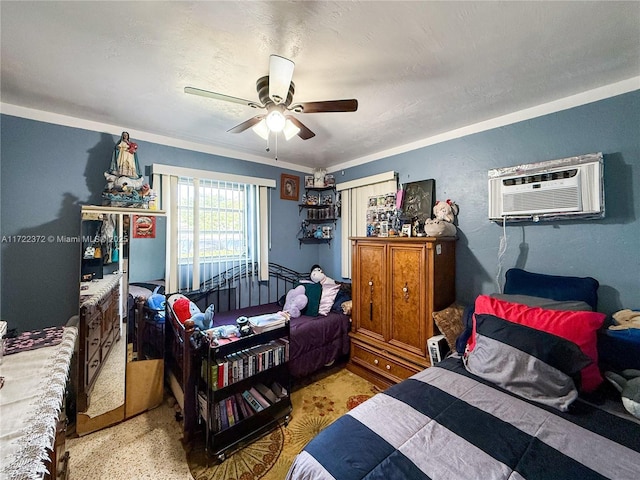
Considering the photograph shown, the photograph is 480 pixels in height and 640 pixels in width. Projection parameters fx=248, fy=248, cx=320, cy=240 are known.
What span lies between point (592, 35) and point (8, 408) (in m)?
3.06

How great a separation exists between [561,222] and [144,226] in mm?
3481

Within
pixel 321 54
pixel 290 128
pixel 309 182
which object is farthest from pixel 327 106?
pixel 309 182

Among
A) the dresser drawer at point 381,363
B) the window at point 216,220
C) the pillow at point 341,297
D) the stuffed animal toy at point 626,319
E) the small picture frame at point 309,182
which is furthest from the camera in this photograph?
the small picture frame at point 309,182

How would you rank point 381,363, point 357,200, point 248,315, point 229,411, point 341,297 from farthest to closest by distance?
1. point 357,200
2. point 341,297
3. point 248,315
4. point 381,363
5. point 229,411

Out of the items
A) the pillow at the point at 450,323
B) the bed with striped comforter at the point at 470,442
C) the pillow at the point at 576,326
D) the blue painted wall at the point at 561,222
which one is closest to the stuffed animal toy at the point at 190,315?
the bed with striped comforter at the point at 470,442

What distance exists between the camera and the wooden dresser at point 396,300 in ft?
7.25

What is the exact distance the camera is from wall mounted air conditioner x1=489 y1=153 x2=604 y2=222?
1725 millimetres

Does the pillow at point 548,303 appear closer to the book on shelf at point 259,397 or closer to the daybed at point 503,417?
the daybed at point 503,417

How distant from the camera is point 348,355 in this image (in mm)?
2887

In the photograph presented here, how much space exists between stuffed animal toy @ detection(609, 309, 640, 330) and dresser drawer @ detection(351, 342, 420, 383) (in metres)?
1.35

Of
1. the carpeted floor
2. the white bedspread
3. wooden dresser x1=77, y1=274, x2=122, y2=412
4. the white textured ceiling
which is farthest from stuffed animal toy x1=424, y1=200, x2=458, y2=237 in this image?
wooden dresser x1=77, y1=274, x2=122, y2=412

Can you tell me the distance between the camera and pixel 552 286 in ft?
6.06

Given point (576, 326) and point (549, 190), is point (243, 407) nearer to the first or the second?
point (576, 326)

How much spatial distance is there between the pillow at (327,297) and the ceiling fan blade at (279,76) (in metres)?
2.15
